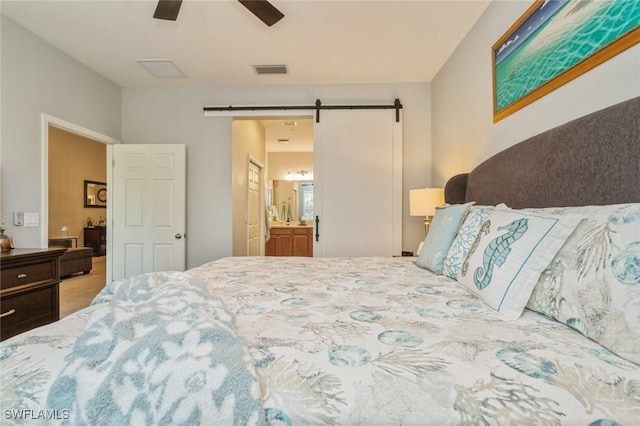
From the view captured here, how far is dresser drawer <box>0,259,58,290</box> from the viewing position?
184 cm

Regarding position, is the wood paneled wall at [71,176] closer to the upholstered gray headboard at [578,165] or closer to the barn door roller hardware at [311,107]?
the barn door roller hardware at [311,107]

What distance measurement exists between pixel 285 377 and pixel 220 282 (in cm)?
93

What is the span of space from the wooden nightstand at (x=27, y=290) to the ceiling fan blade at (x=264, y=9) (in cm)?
219

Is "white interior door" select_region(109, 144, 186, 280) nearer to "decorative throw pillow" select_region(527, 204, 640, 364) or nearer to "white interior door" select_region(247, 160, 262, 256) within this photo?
"white interior door" select_region(247, 160, 262, 256)

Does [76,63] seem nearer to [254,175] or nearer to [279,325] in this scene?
[254,175]

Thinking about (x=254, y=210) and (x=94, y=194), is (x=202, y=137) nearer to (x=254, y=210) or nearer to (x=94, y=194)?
(x=254, y=210)

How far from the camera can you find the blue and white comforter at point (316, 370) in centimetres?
56

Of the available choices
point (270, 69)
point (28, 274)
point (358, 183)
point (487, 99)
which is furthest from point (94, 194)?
point (487, 99)

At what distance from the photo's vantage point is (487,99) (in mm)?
2215

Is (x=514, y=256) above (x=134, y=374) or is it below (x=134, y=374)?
above

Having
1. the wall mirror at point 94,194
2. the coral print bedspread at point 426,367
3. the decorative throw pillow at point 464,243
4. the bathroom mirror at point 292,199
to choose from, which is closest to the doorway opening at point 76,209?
the wall mirror at point 94,194

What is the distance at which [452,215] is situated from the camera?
5.75 feet

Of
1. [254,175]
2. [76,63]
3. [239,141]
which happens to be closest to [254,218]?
[254,175]

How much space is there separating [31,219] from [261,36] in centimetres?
256
